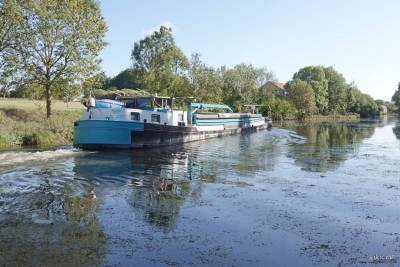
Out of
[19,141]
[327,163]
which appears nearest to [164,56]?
[19,141]

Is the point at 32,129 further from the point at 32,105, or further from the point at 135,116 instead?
the point at 32,105

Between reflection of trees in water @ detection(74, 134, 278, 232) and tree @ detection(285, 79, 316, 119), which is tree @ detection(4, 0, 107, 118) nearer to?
reflection of trees in water @ detection(74, 134, 278, 232)

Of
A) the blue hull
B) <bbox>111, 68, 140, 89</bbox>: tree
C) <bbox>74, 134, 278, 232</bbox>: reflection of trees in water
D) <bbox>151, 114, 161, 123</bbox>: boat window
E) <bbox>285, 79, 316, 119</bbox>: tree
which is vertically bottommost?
<bbox>74, 134, 278, 232</bbox>: reflection of trees in water

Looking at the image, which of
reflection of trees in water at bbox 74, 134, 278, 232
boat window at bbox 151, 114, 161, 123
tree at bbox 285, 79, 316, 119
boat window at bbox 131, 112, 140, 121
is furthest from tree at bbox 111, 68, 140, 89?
reflection of trees in water at bbox 74, 134, 278, 232

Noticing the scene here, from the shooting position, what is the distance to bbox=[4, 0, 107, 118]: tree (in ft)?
96.7

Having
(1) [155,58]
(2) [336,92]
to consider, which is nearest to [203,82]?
(1) [155,58]

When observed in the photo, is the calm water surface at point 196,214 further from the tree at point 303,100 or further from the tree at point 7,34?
the tree at point 303,100

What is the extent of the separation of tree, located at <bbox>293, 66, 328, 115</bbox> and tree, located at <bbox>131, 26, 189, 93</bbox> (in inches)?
2075

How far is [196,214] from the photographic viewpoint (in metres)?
9.07

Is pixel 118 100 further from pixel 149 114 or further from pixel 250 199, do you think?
pixel 250 199

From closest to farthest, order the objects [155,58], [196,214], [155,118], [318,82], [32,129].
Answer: [196,214]
[155,118]
[32,129]
[155,58]
[318,82]

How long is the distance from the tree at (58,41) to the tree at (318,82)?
71.8 metres

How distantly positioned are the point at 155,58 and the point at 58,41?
2138 cm

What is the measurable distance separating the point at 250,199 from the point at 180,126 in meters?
15.8
